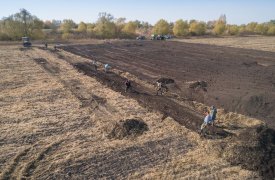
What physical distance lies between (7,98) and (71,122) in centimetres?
717

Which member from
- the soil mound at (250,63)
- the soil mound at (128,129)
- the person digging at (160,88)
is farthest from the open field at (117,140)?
the soil mound at (250,63)

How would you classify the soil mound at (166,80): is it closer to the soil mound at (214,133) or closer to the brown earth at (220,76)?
the brown earth at (220,76)

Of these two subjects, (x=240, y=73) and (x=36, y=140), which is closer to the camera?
(x=36, y=140)

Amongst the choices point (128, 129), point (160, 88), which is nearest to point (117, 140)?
point (128, 129)

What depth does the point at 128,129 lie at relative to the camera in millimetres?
14914

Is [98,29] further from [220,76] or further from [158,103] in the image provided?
[158,103]

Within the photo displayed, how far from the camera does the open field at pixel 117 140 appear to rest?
1151 cm

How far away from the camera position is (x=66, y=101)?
20203mm

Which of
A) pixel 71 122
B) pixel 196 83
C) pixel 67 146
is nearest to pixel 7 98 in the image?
pixel 71 122

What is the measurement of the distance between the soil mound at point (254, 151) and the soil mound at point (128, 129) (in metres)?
4.26

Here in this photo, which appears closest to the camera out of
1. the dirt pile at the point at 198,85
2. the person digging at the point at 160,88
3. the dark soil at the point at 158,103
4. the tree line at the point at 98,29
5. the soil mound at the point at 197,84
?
the dark soil at the point at 158,103

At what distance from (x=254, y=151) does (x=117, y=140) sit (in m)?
6.05

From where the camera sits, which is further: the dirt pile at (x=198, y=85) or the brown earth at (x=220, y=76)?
the dirt pile at (x=198, y=85)

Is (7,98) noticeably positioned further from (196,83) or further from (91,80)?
(196,83)
